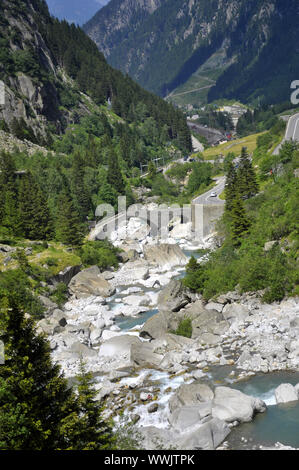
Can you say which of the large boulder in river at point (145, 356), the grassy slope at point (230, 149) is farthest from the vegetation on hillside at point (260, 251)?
the grassy slope at point (230, 149)

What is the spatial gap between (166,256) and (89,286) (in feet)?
51.5

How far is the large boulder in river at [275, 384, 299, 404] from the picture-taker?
84.1ft

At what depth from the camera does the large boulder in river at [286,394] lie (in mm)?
25625

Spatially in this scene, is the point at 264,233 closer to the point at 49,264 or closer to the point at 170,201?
the point at 49,264

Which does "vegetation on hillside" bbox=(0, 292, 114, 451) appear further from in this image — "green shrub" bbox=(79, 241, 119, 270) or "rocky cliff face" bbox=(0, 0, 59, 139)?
"rocky cliff face" bbox=(0, 0, 59, 139)

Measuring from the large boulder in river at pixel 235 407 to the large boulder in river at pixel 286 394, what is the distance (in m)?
1.29

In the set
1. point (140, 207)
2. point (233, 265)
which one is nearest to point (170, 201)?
point (140, 207)

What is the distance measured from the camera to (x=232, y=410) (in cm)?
A: 2445

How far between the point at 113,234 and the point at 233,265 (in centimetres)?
4379

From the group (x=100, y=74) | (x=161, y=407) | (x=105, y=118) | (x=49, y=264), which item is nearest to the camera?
(x=161, y=407)

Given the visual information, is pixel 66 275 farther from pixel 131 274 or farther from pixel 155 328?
pixel 155 328

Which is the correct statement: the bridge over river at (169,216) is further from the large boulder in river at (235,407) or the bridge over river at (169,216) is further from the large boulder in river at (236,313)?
the large boulder in river at (235,407)

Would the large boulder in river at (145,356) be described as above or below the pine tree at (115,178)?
below

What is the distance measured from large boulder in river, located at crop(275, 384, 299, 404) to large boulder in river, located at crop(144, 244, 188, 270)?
39476mm
